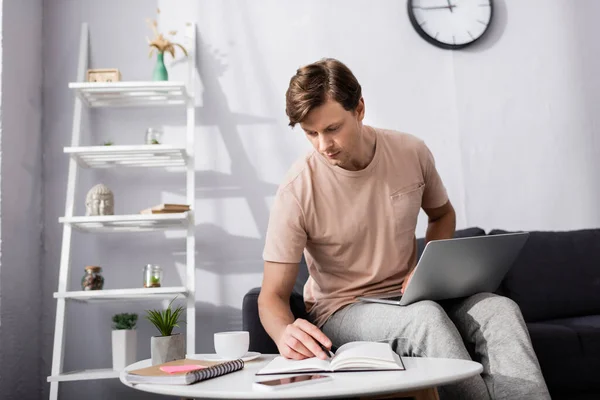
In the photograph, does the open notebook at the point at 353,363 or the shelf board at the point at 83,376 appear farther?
the shelf board at the point at 83,376

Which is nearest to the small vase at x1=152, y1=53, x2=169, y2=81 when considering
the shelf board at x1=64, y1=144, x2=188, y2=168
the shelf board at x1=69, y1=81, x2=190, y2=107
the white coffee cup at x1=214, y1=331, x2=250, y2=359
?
the shelf board at x1=69, y1=81, x2=190, y2=107

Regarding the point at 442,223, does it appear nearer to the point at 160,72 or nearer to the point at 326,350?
the point at 326,350

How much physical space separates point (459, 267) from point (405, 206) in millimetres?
356

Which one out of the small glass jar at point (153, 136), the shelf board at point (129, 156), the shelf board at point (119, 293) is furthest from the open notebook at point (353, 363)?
the small glass jar at point (153, 136)

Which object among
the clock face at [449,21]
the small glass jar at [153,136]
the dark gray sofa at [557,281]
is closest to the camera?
the dark gray sofa at [557,281]

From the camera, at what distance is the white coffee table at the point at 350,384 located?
0.87m

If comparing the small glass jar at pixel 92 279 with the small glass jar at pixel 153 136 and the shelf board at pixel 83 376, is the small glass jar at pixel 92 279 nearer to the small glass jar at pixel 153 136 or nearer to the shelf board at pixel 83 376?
the shelf board at pixel 83 376

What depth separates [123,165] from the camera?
2.65 m

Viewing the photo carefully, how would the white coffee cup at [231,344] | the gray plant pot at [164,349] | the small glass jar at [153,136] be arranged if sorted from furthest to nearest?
1. the small glass jar at [153,136]
2. the gray plant pot at [164,349]
3. the white coffee cup at [231,344]

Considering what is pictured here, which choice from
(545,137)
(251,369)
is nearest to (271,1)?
(545,137)

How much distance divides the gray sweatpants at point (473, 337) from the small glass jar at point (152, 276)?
3.83 ft

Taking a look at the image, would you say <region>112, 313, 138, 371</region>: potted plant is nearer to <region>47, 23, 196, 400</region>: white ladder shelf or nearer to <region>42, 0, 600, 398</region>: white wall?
<region>47, 23, 196, 400</region>: white ladder shelf

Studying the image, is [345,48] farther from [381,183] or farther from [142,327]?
[142,327]

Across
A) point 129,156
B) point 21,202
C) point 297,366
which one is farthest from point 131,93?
point 297,366
